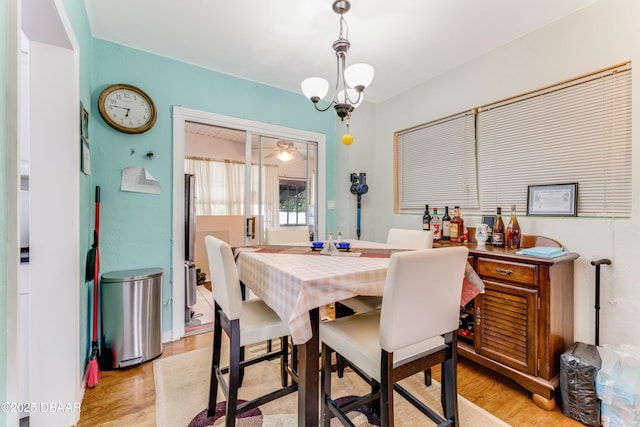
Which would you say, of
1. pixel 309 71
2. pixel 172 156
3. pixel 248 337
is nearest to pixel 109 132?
pixel 172 156

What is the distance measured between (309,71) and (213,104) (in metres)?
1.03

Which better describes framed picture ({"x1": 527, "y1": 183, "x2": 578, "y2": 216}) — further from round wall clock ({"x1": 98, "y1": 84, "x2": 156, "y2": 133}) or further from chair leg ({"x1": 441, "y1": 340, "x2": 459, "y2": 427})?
round wall clock ({"x1": 98, "y1": 84, "x2": 156, "y2": 133})

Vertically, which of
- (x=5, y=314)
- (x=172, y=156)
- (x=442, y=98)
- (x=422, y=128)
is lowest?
(x=5, y=314)

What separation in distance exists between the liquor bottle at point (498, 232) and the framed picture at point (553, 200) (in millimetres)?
219

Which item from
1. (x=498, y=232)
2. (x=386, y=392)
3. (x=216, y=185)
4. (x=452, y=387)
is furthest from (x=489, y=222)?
(x=216, y=185)

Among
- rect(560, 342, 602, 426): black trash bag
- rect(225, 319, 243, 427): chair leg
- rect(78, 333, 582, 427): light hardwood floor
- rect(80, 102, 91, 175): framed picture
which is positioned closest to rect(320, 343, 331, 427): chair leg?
rect(225, 319, 243, 427): chair leg

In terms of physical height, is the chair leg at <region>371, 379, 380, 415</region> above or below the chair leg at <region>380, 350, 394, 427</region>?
below

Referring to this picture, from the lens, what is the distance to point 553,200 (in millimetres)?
2191

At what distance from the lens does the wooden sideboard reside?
5.83 feet

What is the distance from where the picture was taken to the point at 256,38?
2434 mm

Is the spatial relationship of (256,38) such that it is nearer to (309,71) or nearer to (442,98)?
(309,71)

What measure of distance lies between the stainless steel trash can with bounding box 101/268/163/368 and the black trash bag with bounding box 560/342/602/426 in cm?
282

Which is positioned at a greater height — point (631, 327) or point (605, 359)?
point (631, 327)

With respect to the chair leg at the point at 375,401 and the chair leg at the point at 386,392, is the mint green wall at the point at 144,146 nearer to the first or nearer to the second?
the chair leg at the point at 375,401
